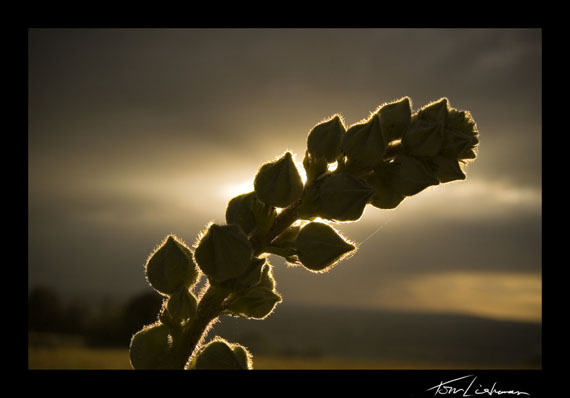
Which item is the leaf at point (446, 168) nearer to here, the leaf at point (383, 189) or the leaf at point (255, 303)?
the leaf at point (383, 189)

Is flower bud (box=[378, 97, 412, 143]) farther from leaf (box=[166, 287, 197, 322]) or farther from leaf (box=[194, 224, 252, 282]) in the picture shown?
leaf (box=[166, 287, 197, 322])

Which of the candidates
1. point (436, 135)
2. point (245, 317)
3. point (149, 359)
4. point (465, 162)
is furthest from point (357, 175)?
point (149, 359)

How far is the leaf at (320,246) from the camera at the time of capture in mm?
2600

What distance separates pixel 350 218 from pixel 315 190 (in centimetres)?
22

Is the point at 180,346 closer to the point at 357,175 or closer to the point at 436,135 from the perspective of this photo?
the point at 357,175

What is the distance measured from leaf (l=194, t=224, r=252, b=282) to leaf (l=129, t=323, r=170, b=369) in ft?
1.45

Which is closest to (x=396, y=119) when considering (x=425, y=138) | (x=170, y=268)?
(x=425, y=138)

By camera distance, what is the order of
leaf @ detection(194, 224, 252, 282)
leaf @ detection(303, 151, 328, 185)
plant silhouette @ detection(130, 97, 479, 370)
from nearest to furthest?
leaf @ detection(194, 224, 252, 282) → plant silhouette @ detection(130, 97, 479, 370) → leaf @ detection(303, 151, 328, 185)

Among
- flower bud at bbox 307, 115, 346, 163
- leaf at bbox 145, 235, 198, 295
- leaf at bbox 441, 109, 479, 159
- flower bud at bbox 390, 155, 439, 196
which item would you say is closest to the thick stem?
leaf at bbox 145, 235, 198, 295

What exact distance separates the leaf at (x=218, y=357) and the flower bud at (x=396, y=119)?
1.27 meters

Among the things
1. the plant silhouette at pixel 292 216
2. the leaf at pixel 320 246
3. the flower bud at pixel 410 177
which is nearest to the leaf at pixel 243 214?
the plant silhouette at pixel 292 216

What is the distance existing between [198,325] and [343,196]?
0.93 m

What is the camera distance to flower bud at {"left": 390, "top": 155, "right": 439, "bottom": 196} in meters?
2.66

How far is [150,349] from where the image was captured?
2631 millimetres
